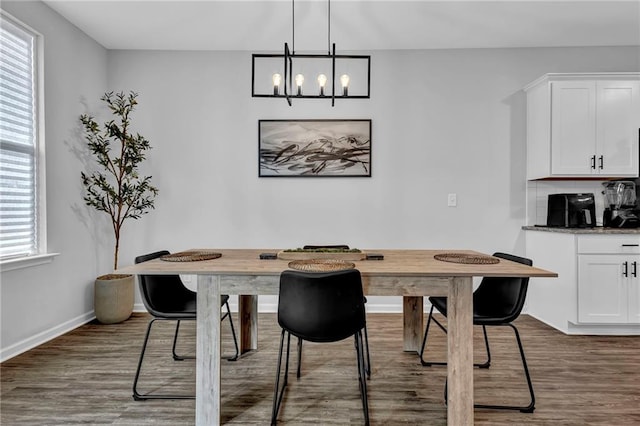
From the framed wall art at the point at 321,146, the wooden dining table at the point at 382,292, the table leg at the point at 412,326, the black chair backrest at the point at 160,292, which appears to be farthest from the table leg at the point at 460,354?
the framed wall art at the point at 321,146

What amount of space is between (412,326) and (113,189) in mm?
2946

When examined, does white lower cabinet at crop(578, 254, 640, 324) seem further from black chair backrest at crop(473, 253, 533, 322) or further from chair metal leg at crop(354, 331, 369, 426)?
chair metal leg at crop(354, 331, 369, 426)

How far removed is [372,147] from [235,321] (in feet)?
7.24

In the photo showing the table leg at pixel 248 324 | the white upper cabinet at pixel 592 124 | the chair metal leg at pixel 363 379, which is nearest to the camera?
the chair metal leg at pixel 363 379

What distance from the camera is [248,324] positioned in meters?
2.69

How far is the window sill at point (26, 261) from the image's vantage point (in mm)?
2506

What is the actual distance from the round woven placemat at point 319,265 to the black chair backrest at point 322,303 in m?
0.12

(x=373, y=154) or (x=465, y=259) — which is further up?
(x=373, y=154)

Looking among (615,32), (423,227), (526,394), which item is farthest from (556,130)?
(526,394)

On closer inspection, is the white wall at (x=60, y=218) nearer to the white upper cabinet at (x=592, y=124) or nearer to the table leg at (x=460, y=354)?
the table leg at (x=460, y=354)

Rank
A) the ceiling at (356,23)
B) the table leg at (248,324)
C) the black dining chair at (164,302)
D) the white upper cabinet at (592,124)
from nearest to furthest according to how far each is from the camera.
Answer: the black dining chair at (164,302) < the table leg at (248,324) < the ceiling at (356,23) < the white upper cabinet at (592,124)

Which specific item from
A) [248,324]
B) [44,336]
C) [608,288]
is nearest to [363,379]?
[248,324]

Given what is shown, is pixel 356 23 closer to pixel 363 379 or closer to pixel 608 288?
pixel 363 379

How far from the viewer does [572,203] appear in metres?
3.36
